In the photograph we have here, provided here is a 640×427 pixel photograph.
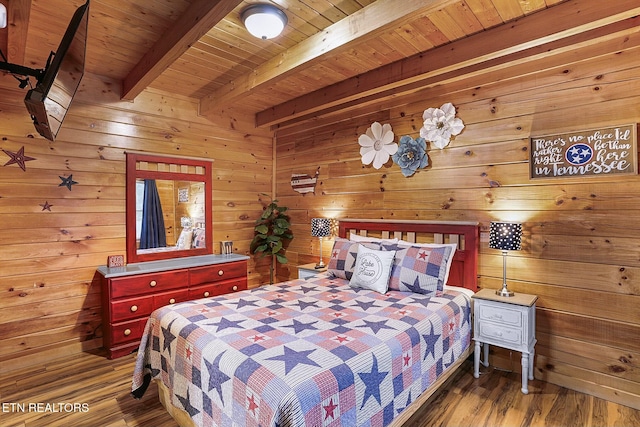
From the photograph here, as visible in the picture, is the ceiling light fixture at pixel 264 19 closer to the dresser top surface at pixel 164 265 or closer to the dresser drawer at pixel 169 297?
the dresser top surface at pixel 164 265

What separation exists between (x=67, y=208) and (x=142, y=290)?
102cm

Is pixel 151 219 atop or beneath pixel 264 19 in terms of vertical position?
beneath

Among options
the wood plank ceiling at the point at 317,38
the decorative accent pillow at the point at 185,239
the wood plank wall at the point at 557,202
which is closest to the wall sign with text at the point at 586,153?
the wood plank wall at the point at 557,202

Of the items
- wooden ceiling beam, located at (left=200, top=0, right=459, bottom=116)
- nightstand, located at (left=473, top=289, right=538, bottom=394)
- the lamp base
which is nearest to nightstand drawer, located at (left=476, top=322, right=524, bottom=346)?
nightstand, located at (left=473, top=289, right=538, bottom=394)

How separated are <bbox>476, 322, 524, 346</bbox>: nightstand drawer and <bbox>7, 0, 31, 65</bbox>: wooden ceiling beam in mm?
3617

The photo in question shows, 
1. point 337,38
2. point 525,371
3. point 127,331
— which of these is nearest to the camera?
point 337,38

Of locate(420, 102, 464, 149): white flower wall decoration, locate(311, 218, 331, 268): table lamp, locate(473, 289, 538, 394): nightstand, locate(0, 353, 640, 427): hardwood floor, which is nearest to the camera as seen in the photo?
locate(0, 353, 640, 427): hardwood floor

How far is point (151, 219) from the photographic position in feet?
11.6

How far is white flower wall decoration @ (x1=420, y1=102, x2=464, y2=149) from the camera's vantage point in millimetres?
2999

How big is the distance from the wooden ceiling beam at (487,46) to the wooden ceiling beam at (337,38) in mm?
772

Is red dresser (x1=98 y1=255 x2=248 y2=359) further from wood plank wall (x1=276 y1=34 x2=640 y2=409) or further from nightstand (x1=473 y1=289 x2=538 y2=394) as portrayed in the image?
nightstand (x1=473 y1=289 x2=538 y2=394)

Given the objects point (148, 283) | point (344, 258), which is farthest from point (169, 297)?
point (344, 258)

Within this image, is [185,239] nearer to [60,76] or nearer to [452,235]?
[60,76]

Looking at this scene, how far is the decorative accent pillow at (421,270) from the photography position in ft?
8.59
